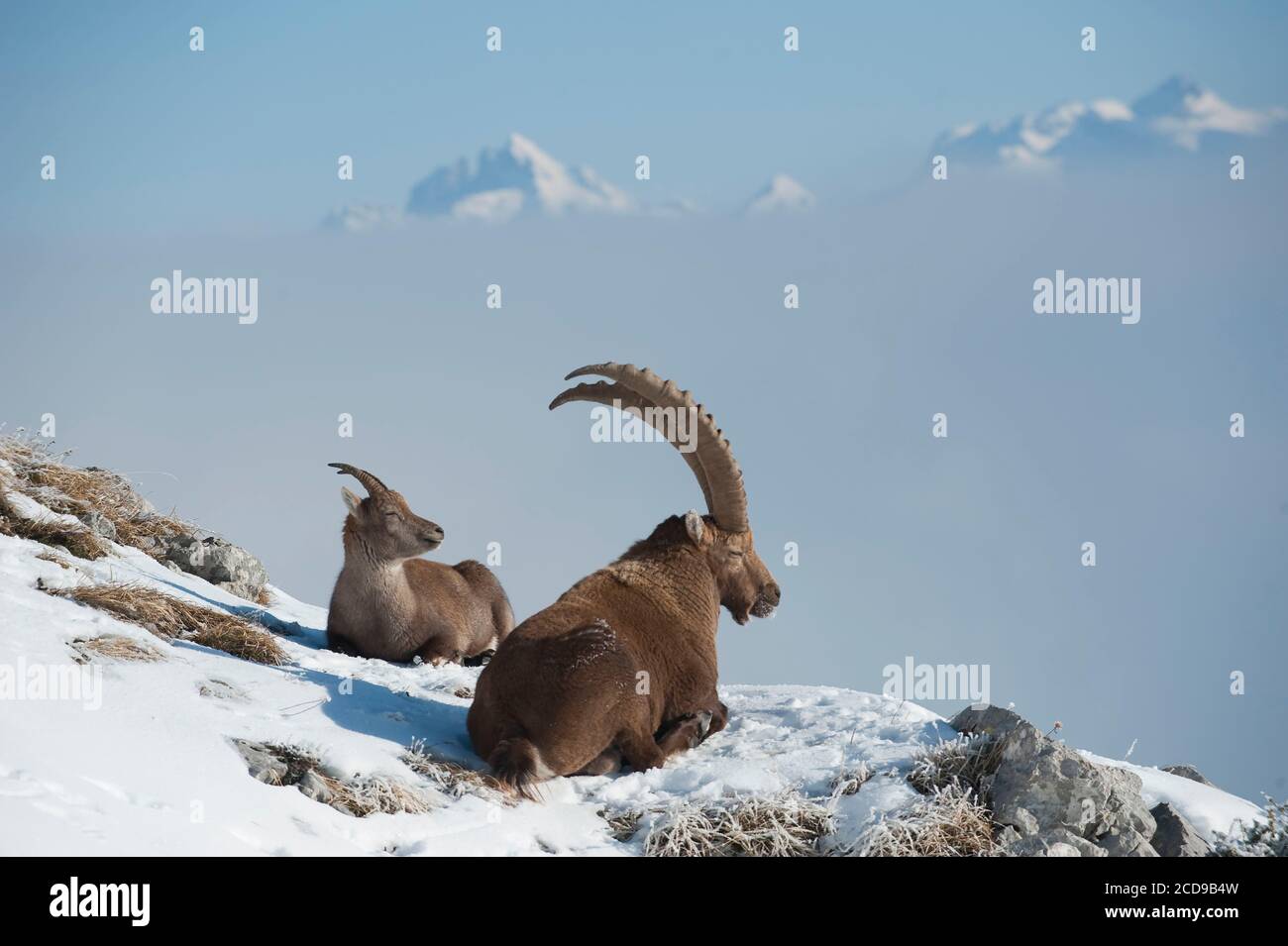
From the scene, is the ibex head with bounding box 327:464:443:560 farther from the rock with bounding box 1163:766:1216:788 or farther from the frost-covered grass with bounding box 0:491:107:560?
the rock with bounding box 1163:766:1216:788

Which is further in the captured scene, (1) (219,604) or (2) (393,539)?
(2) (393,539)

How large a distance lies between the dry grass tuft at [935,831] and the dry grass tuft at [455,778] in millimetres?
2148

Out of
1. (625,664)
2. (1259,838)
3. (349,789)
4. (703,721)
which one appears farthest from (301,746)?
(1259,838)

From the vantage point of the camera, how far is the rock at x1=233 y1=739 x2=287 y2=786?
24.0ft

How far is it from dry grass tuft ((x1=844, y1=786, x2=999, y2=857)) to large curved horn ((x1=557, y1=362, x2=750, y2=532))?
115 inches

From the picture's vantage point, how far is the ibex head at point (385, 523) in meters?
13.1

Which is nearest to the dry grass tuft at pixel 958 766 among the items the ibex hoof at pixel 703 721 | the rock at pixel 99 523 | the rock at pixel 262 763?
the ibex hoof at pixel 703 721

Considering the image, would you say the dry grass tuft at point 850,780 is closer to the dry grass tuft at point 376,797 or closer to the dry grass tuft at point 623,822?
the dry grass tuft at point 623,822

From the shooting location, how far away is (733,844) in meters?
7.77

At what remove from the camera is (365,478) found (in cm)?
1320

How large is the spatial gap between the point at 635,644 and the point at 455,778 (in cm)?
166
